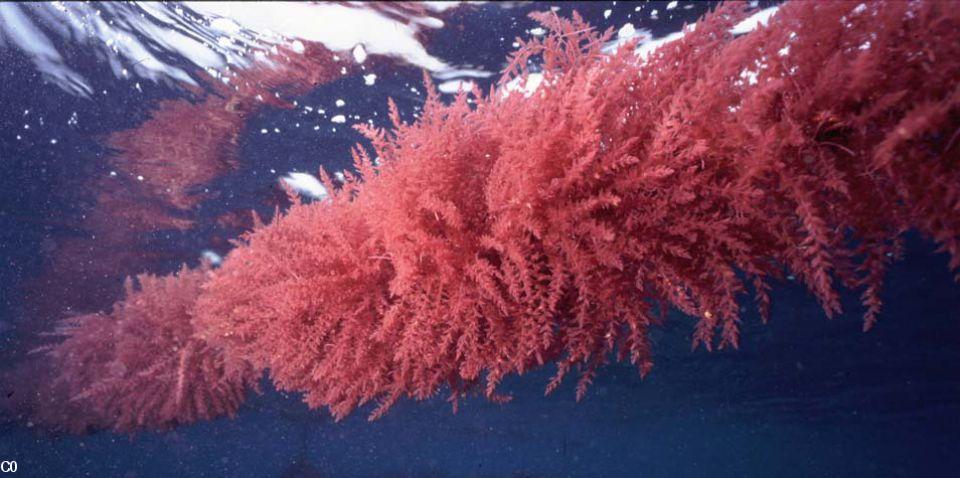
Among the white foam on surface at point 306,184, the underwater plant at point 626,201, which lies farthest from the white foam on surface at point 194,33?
the white foam on surface at point 306,184

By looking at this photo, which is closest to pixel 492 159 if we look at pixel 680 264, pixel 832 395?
pixel 680 264

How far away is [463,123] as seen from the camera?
12.6 ft

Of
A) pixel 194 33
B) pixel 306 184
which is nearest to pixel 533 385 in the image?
pixel 306 184

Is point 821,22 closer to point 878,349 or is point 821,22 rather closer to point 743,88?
point 743,88

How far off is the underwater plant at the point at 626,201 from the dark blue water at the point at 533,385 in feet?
9.67

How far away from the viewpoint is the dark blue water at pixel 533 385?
8.02 metres

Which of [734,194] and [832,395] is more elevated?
[734,194]

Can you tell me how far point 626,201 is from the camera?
348cm

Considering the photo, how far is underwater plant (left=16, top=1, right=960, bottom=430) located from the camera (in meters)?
2.96

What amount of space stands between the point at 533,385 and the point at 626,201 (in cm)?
2575

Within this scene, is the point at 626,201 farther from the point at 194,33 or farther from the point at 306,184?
the point at 306,184

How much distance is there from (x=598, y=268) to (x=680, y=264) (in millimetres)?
616

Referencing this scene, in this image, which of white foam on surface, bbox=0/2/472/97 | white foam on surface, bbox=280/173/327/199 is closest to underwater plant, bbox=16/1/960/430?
white foam on surface, bbox=0/2/472/97

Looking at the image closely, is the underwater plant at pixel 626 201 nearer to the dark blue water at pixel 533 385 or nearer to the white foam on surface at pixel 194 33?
the white foam on surface at pixel 194 33
